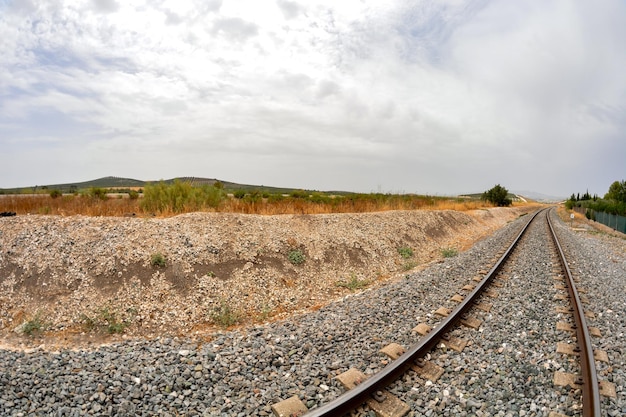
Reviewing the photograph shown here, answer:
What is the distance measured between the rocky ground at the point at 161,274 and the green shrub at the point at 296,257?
0.10ft

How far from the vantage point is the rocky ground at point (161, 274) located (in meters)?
6.12

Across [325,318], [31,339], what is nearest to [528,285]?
[325,318]

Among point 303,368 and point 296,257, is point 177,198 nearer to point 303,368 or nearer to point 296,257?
point 296,257

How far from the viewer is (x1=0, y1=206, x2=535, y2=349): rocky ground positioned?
241 inches

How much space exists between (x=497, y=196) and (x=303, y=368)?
71.2 meters

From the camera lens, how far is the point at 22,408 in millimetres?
3387

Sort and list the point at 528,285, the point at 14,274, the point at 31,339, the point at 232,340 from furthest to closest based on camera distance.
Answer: the point at 528,285 < the point at 14,274 < the point at 31,339 < the point at 232,340

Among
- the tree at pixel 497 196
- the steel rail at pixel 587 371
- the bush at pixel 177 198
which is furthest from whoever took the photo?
the tree at pixel 497 196

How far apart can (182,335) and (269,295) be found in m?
2.24

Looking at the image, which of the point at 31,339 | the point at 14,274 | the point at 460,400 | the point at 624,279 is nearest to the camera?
the point at 460,400

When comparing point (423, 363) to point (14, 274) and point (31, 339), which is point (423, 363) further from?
point (14, 274)

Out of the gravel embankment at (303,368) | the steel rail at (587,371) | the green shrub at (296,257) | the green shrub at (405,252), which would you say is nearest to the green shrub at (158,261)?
the gravel embankment at (303,368)

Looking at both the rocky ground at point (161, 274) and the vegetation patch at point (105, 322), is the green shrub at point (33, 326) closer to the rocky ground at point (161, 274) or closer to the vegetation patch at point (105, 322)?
the rocky ground at point (161, 274)

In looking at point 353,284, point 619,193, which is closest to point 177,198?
point 353,284
